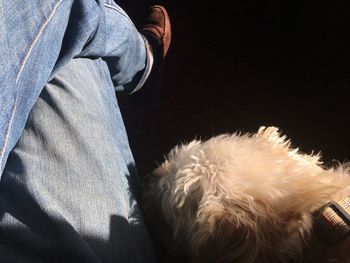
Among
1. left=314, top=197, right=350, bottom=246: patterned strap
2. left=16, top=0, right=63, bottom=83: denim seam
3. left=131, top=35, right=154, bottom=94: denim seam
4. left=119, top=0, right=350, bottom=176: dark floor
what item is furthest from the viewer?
left=119, top=0, right=350, bottom=176: dark floor

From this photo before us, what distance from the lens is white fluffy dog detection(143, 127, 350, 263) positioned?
731 millimetres

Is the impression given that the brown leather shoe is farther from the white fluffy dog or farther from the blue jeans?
the white fluffy dog

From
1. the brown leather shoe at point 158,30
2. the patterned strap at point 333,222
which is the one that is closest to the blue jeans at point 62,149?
the patterned strap at point 333,222

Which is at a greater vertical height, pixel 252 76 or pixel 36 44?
pixel 36 44

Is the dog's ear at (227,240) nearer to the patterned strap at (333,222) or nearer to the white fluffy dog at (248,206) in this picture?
the white fluffy dog at (248,206)

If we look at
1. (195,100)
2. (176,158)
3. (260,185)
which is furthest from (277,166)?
(195,100)

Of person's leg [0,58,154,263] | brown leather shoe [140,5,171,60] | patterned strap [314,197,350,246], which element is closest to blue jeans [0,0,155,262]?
person's leg [0,58,154,263]

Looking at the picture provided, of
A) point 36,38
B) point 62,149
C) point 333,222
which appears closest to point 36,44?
point 36,38

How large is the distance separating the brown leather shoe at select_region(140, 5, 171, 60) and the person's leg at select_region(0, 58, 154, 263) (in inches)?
19.5

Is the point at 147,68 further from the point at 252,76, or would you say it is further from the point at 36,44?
the point at 36,44

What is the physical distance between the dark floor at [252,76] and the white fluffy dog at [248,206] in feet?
1.62

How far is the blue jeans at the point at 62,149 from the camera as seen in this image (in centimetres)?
74

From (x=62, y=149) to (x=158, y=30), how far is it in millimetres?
764

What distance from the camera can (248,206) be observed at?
778 mm
